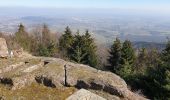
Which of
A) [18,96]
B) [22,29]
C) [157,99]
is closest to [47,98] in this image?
[18,96]

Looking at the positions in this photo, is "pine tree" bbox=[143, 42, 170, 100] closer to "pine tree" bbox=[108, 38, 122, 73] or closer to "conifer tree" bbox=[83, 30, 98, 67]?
"pine tree" bbox=[108, 38, 122, 73]

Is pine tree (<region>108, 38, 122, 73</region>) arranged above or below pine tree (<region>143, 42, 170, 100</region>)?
below

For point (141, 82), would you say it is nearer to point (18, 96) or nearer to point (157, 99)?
point (157, 99)

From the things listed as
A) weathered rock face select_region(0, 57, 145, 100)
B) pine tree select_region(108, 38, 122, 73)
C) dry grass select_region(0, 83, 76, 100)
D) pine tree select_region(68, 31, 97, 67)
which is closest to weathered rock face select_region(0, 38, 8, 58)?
weathered rock face select_region(0, 57, 145, 100)

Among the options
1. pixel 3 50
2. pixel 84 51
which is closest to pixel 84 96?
pixel 3 50

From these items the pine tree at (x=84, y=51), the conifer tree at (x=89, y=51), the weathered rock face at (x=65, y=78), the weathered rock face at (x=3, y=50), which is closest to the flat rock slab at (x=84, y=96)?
the weathered rock face at (x=65, y=78)

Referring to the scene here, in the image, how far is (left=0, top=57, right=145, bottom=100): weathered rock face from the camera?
13848mm

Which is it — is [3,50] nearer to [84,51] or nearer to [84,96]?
[84,96]

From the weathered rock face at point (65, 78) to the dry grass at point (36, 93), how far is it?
0.30 meters

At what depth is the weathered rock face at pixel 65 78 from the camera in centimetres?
1385

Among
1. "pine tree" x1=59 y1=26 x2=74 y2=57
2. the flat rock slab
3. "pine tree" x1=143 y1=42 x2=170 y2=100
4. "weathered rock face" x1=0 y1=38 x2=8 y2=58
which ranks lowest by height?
"pine tree" x1=59 y1=26 x2=74 y2=57

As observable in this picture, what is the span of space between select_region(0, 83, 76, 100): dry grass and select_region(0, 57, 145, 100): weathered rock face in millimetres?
305

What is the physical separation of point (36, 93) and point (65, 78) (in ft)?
5.44

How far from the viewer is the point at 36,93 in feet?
44.7
